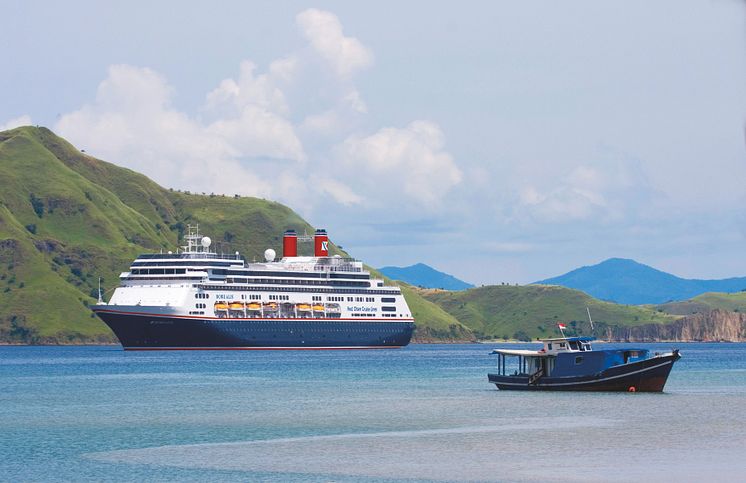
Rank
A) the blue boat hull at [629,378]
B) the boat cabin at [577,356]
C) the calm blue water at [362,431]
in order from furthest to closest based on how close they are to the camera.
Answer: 1. the boat cabin at [577,356]
2. the blue boat hull at [629,378]
3. the calm blue water at [362,431]

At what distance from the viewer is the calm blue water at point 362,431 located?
53.0 m

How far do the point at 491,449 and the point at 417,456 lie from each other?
4388mm

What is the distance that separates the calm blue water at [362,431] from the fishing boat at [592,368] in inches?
55.1

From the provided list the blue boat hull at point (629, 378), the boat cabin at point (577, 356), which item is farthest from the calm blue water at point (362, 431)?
the boat cabin at point (577, 356)

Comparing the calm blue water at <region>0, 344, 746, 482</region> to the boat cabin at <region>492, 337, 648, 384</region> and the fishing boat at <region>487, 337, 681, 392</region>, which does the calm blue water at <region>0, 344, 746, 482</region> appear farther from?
the boat cabin at <region>492, 337, 648, 384</region>

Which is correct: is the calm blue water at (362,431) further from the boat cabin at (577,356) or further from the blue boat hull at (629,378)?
the boat cabin at (577,356)

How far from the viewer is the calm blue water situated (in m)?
53.0

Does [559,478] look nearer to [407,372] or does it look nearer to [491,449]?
[491,449]

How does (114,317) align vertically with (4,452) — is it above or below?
above

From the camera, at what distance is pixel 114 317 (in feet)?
633

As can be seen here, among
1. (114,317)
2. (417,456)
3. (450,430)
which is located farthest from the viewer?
(114,317)

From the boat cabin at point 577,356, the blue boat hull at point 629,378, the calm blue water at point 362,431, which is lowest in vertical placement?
the calm blue water at point 362,431

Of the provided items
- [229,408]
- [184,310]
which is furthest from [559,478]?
[184,310]

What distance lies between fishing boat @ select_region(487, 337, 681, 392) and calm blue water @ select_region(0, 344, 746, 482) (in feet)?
4.59
